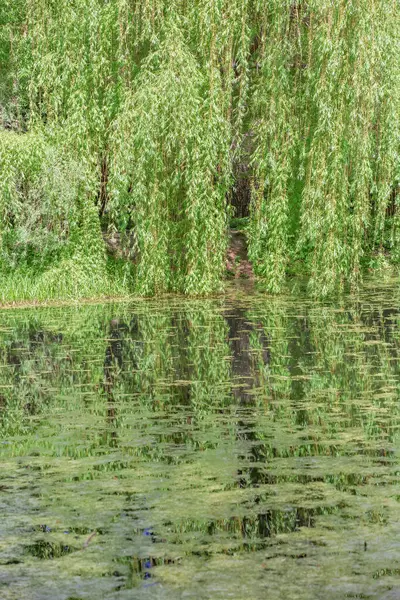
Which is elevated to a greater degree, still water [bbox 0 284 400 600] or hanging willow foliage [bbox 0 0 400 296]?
hanging willow foliage [bbox 0 0 400 296]

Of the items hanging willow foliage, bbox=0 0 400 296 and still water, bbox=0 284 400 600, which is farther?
hanging willow foliage, bbox=0 0 400 296

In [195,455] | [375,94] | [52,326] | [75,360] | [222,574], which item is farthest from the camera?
[375,94]

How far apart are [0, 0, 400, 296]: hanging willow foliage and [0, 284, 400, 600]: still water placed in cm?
455

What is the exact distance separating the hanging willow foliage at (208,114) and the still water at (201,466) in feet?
14.9

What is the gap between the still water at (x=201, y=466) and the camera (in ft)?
14.6

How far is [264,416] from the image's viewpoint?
304 inches

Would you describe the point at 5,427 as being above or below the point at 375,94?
below

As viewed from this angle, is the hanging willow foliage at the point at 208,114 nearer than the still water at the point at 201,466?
No

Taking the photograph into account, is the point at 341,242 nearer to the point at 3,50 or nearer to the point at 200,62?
the point at 200,62

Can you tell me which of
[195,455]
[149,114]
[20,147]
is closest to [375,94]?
[149,114]

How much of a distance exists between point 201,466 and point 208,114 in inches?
432

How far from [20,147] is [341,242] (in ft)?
17.4

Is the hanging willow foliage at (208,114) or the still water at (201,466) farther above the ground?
the hanging willow foliage at (208,114)

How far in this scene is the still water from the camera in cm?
444
